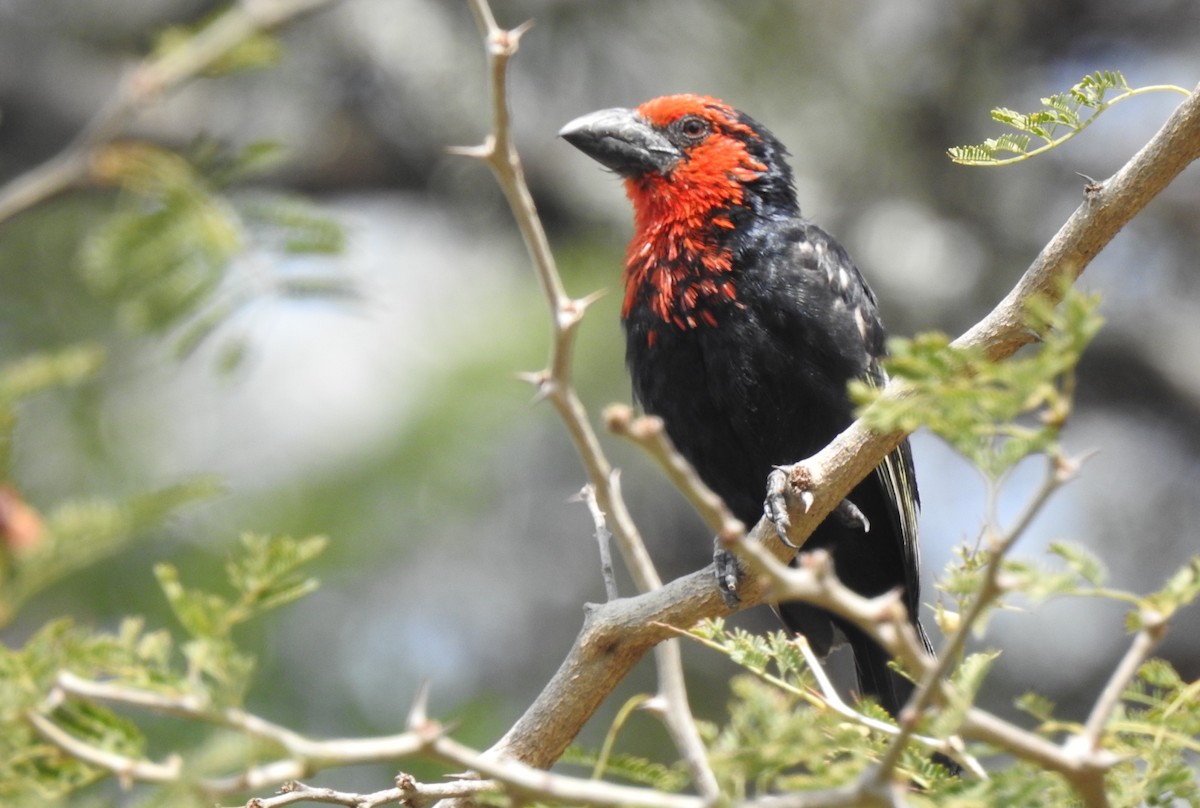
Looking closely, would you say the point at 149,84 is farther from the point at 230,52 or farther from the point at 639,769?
the point at 639,769

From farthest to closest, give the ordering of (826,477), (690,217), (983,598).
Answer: (690,217) < (826,477) < (983,598)

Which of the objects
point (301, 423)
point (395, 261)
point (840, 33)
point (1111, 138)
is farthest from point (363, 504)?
point (1111, 138)

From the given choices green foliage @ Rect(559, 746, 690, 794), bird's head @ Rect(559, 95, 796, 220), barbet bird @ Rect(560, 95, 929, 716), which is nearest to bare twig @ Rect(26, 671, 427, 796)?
green foliage @ Rect(559, 746, 690, 794)

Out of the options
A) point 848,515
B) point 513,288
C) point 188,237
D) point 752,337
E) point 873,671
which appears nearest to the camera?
point 188,237

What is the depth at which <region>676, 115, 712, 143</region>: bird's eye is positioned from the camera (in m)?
3.92

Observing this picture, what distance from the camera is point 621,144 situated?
3.85 meters

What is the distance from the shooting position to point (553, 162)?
7551mm

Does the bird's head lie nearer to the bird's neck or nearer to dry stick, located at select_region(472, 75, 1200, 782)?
the bird's neck

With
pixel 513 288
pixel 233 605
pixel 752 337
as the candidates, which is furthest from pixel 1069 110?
pixel 513 288

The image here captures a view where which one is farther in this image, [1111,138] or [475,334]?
[1111,138]

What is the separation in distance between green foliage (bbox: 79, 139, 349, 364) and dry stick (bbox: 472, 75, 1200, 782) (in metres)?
0.79

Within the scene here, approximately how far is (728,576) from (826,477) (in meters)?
0.41

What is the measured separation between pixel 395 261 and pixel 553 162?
3.48ft

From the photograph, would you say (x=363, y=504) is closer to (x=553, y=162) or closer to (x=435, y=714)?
(x=435, y=714)
